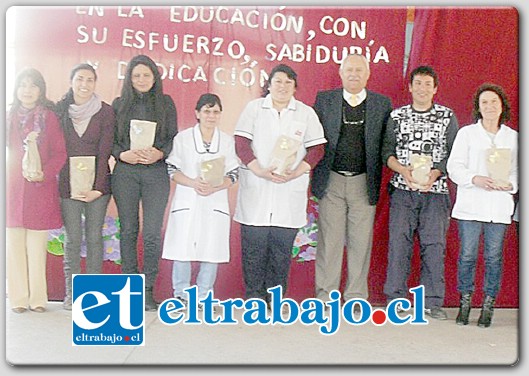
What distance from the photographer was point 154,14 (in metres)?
2.49

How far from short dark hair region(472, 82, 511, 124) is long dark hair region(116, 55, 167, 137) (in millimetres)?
889

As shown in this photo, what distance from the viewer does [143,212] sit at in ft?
8.46

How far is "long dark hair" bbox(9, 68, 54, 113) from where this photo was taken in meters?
2.47

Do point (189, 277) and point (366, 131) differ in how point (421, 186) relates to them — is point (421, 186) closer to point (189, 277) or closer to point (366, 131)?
point (366, 131)

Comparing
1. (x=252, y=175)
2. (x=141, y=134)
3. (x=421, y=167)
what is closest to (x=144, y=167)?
(x=141, y=134)

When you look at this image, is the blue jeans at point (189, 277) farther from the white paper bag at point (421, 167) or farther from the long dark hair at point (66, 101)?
the white paper bag at point (421, 167)

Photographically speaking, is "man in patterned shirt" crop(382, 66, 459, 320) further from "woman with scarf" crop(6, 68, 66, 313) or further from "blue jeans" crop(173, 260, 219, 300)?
"woman with scarf" crop(6, 68, 66, 313)

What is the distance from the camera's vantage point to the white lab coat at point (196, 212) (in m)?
2.54

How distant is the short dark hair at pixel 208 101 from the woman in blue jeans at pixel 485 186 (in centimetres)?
68

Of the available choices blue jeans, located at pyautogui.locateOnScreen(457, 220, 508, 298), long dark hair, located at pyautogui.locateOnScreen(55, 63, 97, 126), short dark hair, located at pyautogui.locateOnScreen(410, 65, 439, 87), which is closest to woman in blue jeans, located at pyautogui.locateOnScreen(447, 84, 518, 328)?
blue jeans, located at pyautogui.locateOnScreen(457, 220, 508, 298)

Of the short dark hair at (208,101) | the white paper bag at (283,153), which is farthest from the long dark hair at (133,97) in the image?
the white paper bag at (283,153)

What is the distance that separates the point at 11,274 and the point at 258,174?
739 millimetres

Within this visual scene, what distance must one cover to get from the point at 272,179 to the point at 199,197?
0.70 feet

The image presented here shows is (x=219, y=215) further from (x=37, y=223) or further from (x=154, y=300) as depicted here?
(x=37, y=223)
